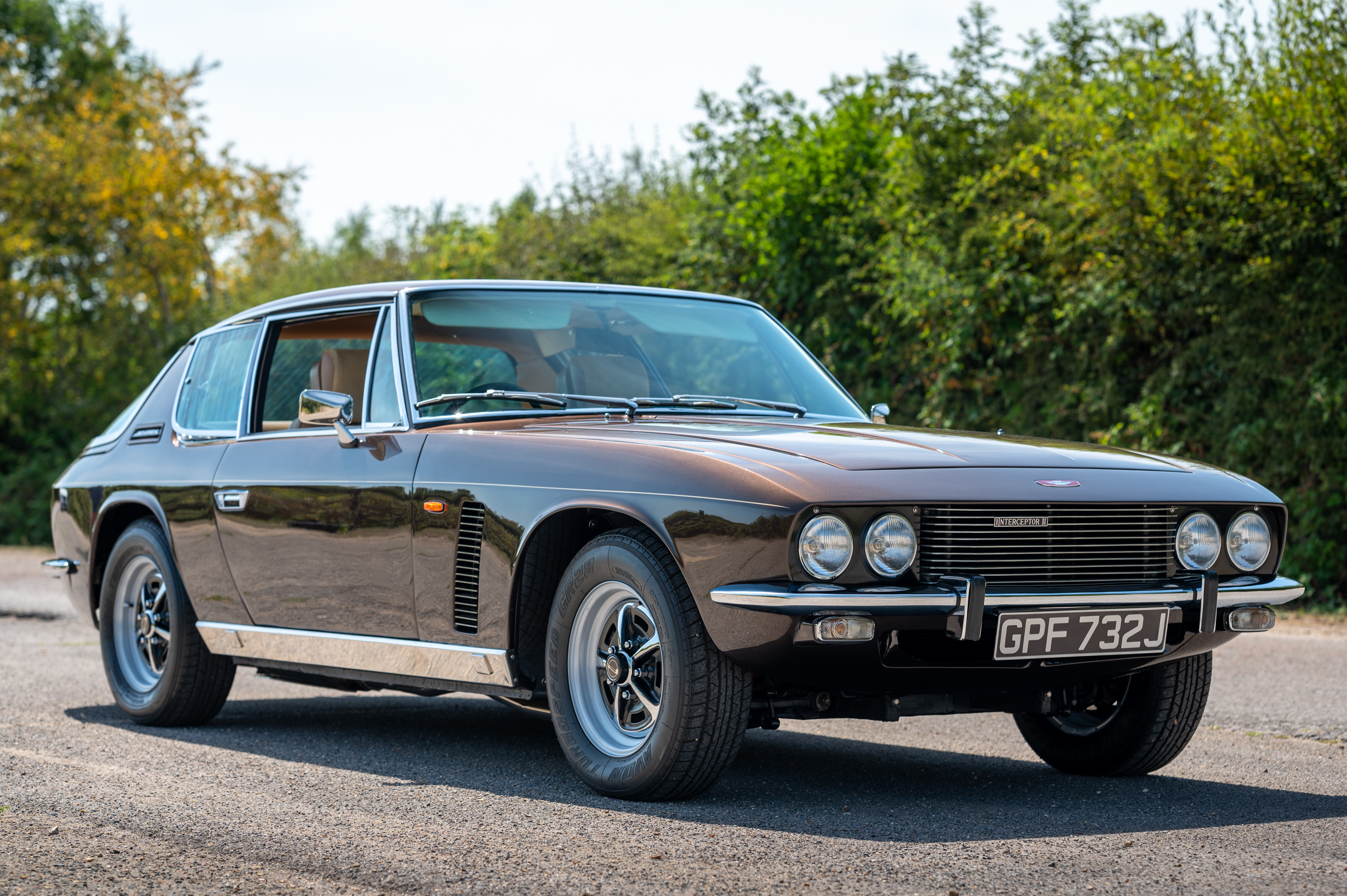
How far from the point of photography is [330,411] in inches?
221

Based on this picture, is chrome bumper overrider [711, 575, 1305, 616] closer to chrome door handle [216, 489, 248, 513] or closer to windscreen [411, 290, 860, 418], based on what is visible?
windscreen [411, 290, 860, 418]

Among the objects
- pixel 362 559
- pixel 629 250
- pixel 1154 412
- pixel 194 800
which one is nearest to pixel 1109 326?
pixel 1154 412

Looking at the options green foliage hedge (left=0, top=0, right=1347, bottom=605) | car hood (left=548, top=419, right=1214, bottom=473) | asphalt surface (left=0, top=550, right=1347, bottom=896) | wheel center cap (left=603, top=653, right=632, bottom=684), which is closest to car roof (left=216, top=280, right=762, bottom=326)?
car hood (left=548, top=419, right=1214, bottom=473)

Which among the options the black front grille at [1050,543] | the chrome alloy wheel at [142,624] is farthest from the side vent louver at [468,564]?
the chrome alloy wheel at [142,624]

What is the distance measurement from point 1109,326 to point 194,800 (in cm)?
819

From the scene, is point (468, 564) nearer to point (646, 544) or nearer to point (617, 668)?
point (617, 668)

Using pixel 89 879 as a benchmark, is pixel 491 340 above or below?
above

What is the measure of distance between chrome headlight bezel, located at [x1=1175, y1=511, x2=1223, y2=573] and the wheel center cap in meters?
1.70

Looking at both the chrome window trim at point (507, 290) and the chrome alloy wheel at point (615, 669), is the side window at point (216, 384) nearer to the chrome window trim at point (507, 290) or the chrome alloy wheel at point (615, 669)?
the chrome window trim at point (507, 290)

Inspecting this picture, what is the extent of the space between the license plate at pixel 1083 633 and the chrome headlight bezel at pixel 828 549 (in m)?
0.47

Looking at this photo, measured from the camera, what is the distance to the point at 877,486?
4.15 metres

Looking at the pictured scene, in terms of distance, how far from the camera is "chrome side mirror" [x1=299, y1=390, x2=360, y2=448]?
5547mm

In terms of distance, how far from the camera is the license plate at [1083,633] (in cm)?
420

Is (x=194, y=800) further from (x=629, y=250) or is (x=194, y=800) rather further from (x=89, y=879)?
(x=629, y=250)
